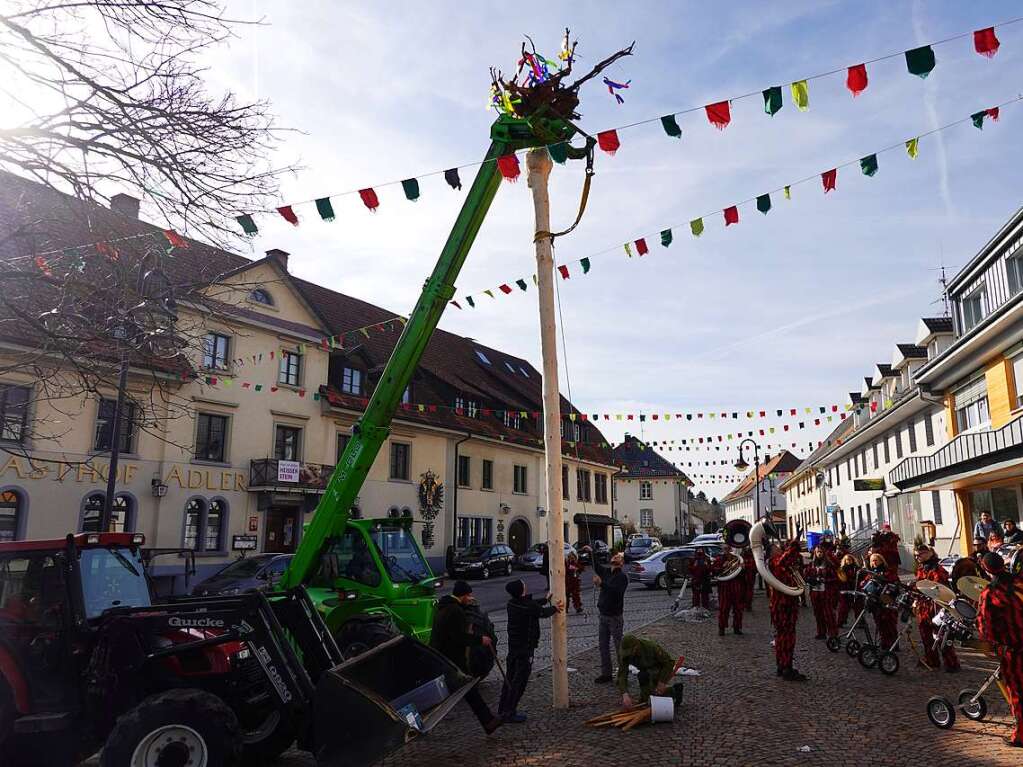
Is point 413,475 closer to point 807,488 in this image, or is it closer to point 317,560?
point 317,560

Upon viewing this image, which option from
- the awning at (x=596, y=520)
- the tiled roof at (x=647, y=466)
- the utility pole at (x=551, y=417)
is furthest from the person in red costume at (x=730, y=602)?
the tiled roof at (x=647, y=466)

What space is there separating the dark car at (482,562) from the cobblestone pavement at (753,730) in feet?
66.9

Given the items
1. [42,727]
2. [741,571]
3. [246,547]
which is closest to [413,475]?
[246,547]

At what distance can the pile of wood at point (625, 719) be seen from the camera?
768cm

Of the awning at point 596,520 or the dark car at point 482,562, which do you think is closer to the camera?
the dark car at point 482,562

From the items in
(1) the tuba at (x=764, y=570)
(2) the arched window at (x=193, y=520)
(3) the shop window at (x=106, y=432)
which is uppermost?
(3) the shop window at (x=106, y=432)

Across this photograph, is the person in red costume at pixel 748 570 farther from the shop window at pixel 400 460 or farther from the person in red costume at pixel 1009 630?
the shop window at pixel 400 460

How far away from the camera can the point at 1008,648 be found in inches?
268

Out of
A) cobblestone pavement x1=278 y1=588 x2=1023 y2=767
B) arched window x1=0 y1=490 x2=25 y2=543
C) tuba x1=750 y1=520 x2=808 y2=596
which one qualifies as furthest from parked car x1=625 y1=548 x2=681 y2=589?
arched window x1=0 y1=490 x2=25 y2=543

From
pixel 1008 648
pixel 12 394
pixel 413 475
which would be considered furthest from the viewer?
pixel 413 475

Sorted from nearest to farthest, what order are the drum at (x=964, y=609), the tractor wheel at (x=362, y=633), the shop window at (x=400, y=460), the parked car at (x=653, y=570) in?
1. the drum at (x=964, y=609)
2. the tractor wheel at (x=362, y=633)
3. the parked car at (x=653, y=570)
4. the shop window at (x=400, y=460)

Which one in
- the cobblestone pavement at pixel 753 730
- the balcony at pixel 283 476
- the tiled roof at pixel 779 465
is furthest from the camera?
the tiled roof at pixel 779 465

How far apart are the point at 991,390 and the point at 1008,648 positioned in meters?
17.0

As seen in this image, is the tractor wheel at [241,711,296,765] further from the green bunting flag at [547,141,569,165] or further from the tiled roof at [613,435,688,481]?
the tiled roof at [613,435,688,481]
